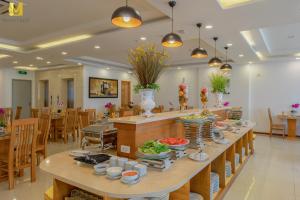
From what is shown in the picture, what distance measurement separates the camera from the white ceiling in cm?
321

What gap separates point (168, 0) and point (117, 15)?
0.98 meters

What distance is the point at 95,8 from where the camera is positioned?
3.75 m

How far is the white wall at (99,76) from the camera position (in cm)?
886

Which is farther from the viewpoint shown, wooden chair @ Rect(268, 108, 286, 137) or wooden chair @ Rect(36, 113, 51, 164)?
wooden chair @ Rect(268, 108, 286, 137)

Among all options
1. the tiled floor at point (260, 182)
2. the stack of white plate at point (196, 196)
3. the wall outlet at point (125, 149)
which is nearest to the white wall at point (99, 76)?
the tiled floor at point (260, 182)

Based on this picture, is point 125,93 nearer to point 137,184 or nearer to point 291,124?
point 291,124

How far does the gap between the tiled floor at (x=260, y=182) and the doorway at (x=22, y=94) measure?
22.5 ft

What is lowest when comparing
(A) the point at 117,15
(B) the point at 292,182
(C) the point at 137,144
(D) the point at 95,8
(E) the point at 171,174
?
(B) the point at 292,182

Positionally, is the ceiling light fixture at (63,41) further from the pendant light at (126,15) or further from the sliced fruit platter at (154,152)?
the sliced fruit platter at (154,152)

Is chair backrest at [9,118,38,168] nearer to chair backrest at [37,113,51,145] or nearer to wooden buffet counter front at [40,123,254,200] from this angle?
chair backrest at [37,113,51,145]

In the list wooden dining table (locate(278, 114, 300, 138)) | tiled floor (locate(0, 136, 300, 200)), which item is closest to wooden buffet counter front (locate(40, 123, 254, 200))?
tiled floor (locate(0, 136, 300, 200))

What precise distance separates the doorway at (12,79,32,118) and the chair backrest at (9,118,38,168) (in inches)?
334

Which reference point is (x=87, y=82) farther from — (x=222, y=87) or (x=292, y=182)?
(x=292, y=182)

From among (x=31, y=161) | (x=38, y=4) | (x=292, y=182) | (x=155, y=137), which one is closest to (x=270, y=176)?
(x=292, y=182)
